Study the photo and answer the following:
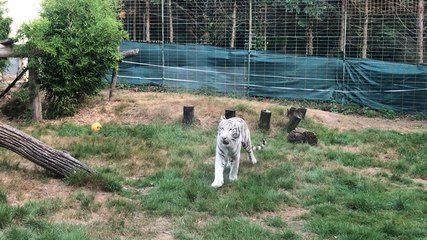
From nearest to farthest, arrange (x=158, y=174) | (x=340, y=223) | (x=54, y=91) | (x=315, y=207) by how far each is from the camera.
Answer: (x=340, y=223), (x=315, y=207), (x=158, y=174), (x=54, y=91)

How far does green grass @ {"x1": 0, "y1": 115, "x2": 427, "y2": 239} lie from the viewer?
16.0 ft

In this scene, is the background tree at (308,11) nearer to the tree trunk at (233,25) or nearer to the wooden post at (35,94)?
the tree trunk at (233,25)

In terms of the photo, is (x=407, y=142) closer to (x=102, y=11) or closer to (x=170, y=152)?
(x=170, y=152)

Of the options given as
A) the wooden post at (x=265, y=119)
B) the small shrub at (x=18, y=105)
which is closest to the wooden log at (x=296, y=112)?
the wooden post at (x=265, y=119)

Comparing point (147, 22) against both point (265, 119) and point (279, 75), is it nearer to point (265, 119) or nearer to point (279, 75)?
point (279, 75)

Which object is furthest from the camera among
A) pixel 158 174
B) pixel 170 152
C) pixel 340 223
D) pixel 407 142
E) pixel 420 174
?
pixel 407 142

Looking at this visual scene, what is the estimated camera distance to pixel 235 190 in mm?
6227

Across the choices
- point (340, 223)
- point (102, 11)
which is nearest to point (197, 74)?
point (102, 11)

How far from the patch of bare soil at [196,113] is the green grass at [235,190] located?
45.8 inches

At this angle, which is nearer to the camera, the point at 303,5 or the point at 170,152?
the point at 170,152

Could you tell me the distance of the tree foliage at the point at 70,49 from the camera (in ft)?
34.5

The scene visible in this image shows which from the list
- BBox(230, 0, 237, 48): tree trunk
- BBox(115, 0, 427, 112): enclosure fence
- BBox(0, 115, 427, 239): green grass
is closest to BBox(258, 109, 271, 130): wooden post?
BBox(0, 115, 427, 239): green grass

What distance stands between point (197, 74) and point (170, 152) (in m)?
6.87

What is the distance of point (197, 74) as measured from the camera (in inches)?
580
